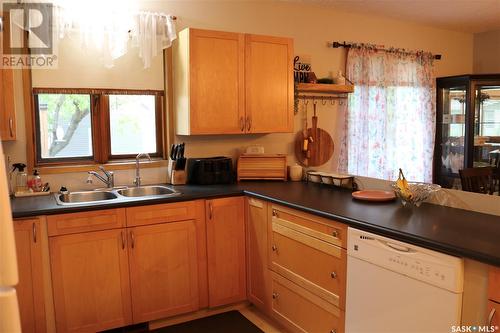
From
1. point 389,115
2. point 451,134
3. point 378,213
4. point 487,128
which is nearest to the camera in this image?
point 378,213

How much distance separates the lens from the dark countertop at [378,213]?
5.81 ft

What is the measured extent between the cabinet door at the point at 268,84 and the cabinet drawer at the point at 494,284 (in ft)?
6.97

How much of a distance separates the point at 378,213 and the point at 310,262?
0.49 metres

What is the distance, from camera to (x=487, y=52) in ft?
16.8

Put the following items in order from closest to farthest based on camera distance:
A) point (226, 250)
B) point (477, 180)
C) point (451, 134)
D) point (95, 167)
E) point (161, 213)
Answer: point (161, 213) → point (226, 250) → point (95, 167) → point (477, 180) → point (451, 134)

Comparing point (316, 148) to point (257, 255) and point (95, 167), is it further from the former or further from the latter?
point (95, 167)

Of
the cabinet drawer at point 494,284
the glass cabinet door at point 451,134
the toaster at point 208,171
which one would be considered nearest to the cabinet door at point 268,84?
the toaster at point 208,171

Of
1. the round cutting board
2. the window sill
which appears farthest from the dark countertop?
the round cutting board

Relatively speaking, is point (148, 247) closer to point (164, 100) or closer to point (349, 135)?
point (164, 100)

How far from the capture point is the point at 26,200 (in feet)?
9.07

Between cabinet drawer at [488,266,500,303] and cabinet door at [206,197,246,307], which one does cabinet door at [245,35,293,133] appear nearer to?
cabinet door at [206,197,246,307]

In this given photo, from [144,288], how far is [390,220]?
162 cm

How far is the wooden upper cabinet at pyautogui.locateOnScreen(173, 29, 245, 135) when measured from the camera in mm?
3143

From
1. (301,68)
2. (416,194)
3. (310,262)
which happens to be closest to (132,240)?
(310,262)
